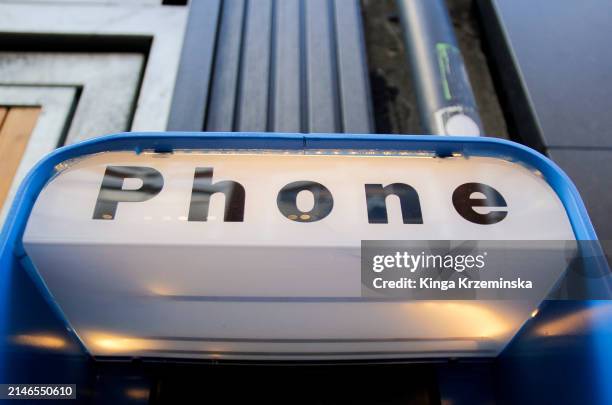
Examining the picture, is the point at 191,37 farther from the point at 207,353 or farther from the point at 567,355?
the point at 567,355

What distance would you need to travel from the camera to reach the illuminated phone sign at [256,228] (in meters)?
1.15

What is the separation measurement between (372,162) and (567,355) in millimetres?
716

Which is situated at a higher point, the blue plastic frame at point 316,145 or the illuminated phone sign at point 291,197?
the blue plastic frame at point 316,145

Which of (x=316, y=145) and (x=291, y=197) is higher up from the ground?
(x=316, y=145)

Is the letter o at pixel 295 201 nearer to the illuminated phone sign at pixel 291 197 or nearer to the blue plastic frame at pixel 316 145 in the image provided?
the illuminated phone sign at pixel 291 197

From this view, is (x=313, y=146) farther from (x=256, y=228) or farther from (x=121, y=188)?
(x=121, y=188)

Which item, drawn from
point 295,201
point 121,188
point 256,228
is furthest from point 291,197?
point 121,188

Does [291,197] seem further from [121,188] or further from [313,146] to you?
[121,188]

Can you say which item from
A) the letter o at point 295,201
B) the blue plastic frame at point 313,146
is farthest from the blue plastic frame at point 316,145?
the letter o at point 295,201

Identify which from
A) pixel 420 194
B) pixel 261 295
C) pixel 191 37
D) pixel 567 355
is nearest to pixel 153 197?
pixel 261 295

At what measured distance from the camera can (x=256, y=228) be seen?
3.81 feet

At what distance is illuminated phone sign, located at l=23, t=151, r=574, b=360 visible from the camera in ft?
3.77

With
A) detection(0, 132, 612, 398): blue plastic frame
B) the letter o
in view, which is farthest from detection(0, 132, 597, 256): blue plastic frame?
the letter o

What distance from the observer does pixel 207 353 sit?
1.42 metres
